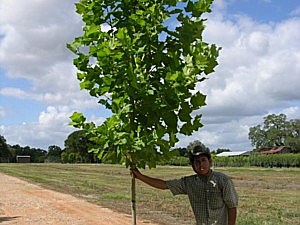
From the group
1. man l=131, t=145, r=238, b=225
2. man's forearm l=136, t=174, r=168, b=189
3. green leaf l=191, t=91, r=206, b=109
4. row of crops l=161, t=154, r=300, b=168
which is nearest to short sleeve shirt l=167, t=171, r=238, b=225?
man l=131, t=145, r=238, b=225

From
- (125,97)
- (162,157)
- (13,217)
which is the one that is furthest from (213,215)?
(13,217)

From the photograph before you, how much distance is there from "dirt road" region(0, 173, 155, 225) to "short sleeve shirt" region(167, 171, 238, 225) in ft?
34.8

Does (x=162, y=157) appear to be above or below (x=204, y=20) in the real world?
below

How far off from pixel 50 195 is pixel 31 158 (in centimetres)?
12382

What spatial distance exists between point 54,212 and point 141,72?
563 inches

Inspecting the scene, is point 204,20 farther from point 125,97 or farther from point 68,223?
point 68,223

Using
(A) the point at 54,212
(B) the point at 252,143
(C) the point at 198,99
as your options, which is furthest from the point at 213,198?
(B) the point at 252,143

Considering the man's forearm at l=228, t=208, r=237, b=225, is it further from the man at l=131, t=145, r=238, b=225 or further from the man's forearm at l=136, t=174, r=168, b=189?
the man's forearm at l=136, t=174, r=168, b=189

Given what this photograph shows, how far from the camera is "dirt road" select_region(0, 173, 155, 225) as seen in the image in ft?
51.6

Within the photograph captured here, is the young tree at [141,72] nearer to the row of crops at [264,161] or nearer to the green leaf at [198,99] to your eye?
the green leaf at [198,99]

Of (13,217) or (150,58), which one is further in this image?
(13,217)

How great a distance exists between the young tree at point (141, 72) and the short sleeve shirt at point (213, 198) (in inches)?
19.2

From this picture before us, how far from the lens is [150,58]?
15.6 ft

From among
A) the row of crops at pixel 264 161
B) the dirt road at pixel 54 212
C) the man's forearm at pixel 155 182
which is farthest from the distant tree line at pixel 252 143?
the man's forearm at pixel 155 182
